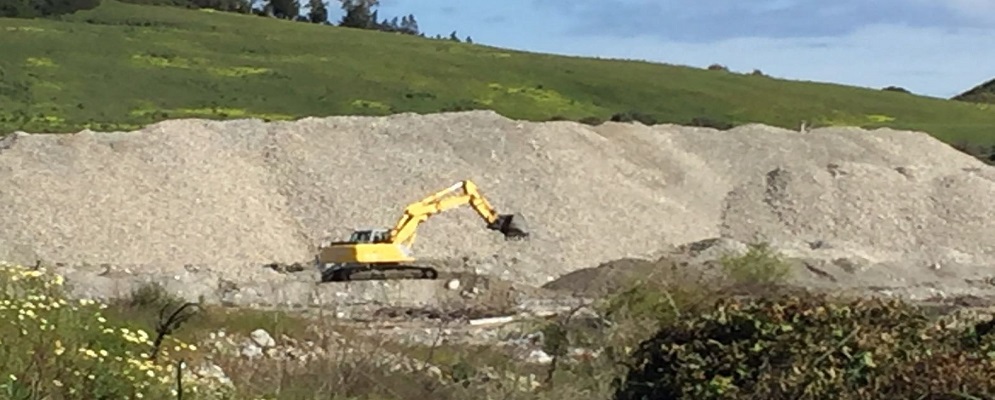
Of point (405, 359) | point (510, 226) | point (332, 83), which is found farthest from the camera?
point (332, 83)

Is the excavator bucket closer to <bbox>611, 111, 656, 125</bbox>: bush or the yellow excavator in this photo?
the yellow excavator

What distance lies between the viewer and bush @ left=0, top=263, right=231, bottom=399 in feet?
22.4

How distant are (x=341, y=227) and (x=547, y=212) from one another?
4.20 m

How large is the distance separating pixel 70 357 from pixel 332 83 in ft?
174

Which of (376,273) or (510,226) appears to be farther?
(510,226)

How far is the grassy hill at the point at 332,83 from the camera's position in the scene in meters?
53.0

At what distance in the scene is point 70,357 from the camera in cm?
702

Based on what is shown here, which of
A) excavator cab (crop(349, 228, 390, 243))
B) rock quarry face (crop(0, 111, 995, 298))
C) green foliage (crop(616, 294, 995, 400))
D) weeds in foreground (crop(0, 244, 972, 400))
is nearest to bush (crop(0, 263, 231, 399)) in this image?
weeds in foreground (crop(0, 244, 972, 400))

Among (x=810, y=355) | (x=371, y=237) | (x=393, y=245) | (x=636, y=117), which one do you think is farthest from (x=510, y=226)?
(x=636, y=117)

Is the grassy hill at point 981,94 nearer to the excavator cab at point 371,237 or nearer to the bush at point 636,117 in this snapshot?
the bush at point 636,117

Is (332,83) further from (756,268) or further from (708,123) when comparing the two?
(756,268)

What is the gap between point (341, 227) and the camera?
32594mm

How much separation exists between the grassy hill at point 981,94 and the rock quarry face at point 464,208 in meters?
44.7

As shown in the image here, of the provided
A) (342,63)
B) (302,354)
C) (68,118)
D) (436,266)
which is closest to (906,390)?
(302,354)
